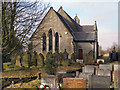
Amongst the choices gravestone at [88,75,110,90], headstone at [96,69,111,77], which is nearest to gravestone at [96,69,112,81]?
headstone at [96,69,111,77]

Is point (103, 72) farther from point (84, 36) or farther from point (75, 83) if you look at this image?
point (84, 36)

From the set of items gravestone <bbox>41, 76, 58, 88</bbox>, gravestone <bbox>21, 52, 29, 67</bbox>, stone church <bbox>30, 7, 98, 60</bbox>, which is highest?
stone church <bbox>30, 7, 98, 60</bbox>

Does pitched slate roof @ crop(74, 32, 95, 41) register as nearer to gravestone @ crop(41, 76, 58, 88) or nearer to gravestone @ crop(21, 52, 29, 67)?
gravestone @ crop(21, 52, 29, 67)

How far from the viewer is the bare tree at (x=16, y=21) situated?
8289mm

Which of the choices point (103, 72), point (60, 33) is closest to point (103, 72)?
point (103, 72)

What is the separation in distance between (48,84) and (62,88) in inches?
38.2

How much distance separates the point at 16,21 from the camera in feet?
30.0

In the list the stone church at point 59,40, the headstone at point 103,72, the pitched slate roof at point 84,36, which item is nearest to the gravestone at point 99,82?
the headstone at point 103,72

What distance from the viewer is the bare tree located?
8289 mm

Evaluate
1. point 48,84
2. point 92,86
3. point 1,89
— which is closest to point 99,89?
point 92,86

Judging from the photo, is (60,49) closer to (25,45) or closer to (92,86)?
(25,45)

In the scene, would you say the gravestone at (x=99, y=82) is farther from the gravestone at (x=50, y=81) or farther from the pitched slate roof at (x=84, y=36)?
the pitched slate roof at (x=84, y=36)

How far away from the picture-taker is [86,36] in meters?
23.5

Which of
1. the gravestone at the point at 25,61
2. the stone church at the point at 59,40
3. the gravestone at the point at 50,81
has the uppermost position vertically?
the stone church at the point at 59,40
